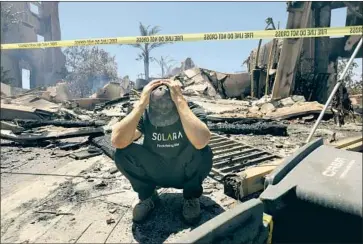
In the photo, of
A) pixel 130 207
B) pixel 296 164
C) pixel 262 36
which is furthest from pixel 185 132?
pixel 262 36

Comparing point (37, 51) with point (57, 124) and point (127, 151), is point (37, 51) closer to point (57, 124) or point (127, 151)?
point (57, 124)

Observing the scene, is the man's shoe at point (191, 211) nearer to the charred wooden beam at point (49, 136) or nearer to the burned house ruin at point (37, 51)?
the charred wooden beam at point (49, 136)

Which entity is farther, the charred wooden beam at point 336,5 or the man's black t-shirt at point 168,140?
the charred wooden beam at point 336,5

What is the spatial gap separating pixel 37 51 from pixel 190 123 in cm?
2787

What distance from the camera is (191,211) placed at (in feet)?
7.25

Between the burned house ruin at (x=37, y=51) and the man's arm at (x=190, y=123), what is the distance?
2279 centimetres

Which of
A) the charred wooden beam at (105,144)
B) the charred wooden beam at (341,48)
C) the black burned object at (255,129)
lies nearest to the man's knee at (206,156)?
the charred wooden beam at (105,144)

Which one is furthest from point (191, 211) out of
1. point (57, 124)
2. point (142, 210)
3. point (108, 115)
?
point (108, 115)

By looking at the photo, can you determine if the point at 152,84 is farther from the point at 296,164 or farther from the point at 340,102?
the point at 340,102

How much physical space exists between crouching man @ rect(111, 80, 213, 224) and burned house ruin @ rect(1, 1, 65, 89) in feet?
74.1

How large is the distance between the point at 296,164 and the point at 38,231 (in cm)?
188

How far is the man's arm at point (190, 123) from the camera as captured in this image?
6.43ft

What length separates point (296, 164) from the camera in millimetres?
1778

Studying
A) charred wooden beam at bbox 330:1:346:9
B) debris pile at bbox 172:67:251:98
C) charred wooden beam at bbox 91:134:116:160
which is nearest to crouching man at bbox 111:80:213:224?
charred wooden beam at bbox 91:134:116:160
